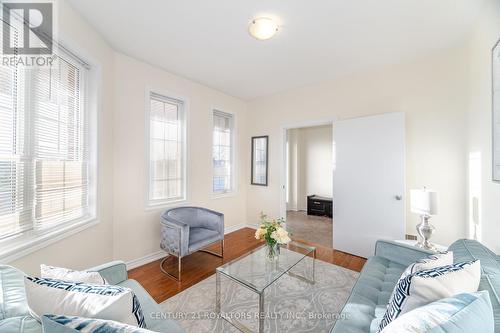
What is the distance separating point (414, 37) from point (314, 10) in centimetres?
127

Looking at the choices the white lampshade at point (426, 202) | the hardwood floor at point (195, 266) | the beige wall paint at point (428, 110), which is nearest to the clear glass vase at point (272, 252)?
the hardwood floor at point (195, 266)

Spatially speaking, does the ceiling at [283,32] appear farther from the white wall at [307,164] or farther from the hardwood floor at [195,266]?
the white wall at [307,164]

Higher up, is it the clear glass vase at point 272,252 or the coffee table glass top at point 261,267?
the clear glass vase at point 272,252

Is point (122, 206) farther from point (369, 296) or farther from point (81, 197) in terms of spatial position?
point (369, 296)

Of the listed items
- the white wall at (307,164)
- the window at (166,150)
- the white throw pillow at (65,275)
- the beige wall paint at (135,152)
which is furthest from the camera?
the white wall at (307,164)

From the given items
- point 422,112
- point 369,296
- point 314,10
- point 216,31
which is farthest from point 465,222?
point 216,31

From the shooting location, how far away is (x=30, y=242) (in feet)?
4.80

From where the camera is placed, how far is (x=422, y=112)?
261cm

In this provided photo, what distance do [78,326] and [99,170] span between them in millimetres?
2045

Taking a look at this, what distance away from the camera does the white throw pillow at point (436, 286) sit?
85 centimetres

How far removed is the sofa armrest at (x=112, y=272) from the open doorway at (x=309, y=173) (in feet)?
13.4

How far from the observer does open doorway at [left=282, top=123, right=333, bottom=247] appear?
540 cm

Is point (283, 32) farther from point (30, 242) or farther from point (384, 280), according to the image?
point (30, 242)

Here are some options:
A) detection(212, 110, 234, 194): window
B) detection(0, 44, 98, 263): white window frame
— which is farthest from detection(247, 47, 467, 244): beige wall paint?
detection(0, 44, 98, 263): white window frame
